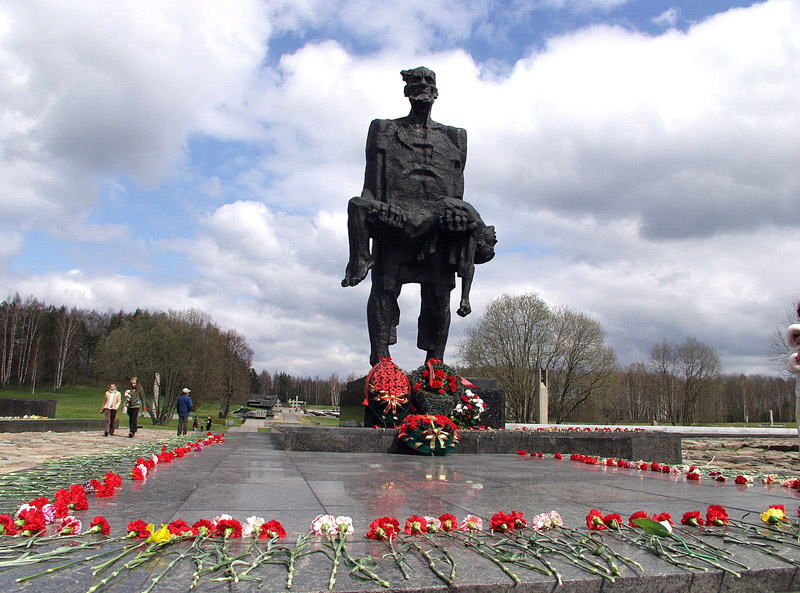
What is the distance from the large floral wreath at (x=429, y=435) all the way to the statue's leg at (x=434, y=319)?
8.98ft

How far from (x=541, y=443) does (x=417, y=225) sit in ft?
11.8

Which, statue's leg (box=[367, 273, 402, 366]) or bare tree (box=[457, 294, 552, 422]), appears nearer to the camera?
statue's leg (box=[367, 273, 402, 366])

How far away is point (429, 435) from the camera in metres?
6.22

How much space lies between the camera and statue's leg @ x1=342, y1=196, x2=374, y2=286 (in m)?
8.29

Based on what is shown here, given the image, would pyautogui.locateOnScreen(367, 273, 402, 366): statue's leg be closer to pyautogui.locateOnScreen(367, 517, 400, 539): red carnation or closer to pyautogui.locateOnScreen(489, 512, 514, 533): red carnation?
pyautogui.locateOnScreen(489, 512, 514, 533): red carnation

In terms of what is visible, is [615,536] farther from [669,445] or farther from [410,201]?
[410,201]

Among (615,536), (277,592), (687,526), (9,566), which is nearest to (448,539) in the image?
(615,536)

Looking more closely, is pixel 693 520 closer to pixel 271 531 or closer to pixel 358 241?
pixel 271 531

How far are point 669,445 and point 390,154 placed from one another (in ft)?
19.2

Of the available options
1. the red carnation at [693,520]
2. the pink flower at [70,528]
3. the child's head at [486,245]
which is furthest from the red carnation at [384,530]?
the child's head at [486,245]

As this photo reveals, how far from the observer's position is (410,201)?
8.73 meters

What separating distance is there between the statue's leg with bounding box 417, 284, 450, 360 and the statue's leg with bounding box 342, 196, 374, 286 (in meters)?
1.25

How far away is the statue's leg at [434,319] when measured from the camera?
905 centimetres

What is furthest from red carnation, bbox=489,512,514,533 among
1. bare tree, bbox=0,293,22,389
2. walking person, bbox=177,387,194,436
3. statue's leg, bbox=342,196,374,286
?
bare tree, bbox=0,293,22,389
